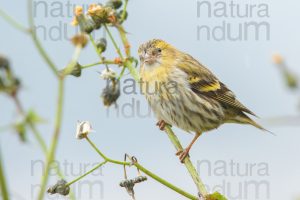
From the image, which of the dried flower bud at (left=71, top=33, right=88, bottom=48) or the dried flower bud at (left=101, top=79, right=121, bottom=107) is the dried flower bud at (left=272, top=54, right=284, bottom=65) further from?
the dried flower bud at (left=101, top=79, right=121, bottom=107)

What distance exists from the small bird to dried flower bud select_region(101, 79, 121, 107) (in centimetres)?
276

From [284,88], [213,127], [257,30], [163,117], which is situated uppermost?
[284,88]

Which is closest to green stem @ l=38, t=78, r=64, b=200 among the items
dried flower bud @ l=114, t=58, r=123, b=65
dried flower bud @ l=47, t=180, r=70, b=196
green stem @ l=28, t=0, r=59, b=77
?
green stem @ l=28, t=0, r=59, b=77

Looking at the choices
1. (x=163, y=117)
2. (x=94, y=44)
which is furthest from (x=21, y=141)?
(x=163, y=117)

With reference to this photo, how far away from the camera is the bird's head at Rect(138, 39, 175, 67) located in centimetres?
617

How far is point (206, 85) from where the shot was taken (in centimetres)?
688

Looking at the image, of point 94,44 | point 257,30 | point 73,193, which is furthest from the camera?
point 257,30

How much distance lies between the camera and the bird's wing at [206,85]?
6805 mm

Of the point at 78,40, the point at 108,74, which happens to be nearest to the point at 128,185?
the point at 108,74

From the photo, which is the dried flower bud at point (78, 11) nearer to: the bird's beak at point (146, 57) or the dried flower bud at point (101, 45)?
the dried flower bud at point (101, 45)

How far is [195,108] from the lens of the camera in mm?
6586

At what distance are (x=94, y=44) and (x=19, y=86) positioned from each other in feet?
6.43

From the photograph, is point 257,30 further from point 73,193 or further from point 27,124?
point 27,124

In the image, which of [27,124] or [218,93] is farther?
[218,93]
